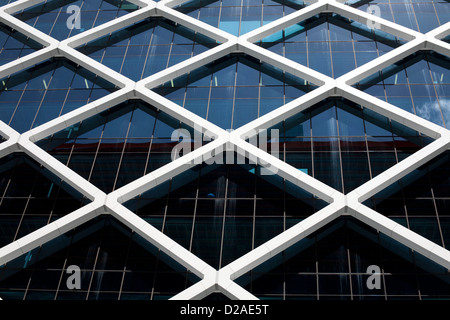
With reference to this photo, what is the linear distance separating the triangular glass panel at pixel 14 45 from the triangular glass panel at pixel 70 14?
130 centimetres

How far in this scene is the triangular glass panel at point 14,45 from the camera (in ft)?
113

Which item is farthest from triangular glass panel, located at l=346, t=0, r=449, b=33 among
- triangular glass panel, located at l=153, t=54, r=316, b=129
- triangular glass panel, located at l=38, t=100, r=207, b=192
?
triangular glass panel, located at l=38, t=100, r=207, b=192

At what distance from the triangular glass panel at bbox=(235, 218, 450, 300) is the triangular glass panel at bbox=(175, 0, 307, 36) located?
15.5 metres

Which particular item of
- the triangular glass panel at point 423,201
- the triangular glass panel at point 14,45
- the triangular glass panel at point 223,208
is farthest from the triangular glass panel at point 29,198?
the triangular glass panel at point 423,201

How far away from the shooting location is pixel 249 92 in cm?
3070

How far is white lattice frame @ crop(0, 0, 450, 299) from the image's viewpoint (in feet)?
78.0

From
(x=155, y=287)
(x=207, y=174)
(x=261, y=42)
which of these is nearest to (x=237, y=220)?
(x=207, y=174)

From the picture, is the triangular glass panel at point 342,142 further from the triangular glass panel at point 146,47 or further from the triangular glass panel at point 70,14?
the triangular glass panel at point 70,14

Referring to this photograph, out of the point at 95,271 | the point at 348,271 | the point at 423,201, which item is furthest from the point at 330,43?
the point at 95,271

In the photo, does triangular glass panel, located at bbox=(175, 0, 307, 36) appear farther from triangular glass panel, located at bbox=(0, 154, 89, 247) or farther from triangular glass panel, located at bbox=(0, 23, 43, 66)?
triangular glass panel, located at bbox=(0, 154, 89, 247)

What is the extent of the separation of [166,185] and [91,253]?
4865 millimetres

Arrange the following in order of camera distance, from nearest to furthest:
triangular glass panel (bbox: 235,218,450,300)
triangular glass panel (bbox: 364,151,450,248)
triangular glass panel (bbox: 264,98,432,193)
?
triangular glass panel (bbox: 235,218,450,300) → triangular glass panel (bbox: 364,151,450,248) → triangular glass panel (bbox: 264,98,432,193)

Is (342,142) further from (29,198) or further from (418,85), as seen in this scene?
(29,198)

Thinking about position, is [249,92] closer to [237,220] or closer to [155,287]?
[237,220]
